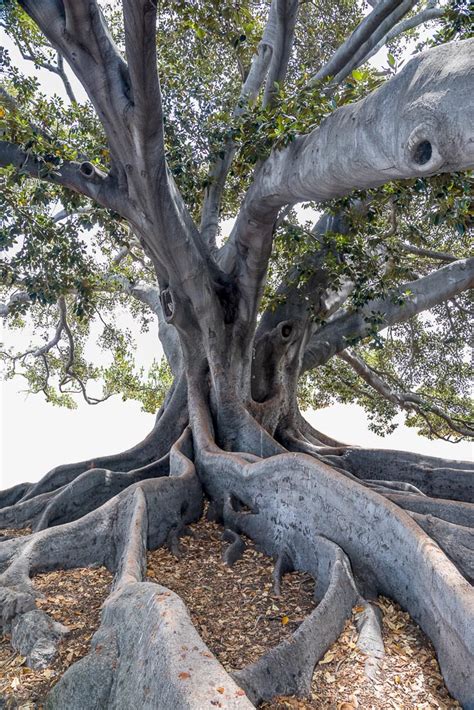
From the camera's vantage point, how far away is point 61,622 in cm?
358

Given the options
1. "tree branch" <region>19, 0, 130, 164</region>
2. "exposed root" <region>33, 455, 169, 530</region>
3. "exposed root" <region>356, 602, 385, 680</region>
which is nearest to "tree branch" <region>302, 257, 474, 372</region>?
"exposed root" <region>33, 455, 169, 530</region>

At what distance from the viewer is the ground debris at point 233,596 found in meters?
3.35

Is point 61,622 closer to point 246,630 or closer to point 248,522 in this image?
point 246,630

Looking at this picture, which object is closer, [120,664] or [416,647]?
[120,664]

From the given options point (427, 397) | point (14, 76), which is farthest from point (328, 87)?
point (427, 397)

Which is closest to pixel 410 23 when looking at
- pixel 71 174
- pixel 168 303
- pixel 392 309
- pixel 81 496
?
pixel 392 309

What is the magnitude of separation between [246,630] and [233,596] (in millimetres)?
491

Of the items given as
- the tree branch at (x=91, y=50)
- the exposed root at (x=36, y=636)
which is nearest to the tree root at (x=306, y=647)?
the exposed root at (x=36, y=636)

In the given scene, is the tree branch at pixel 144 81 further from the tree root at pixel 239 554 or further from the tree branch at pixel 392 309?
the tree branch at pixel 392 309

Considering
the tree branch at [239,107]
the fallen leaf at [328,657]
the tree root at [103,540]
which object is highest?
the tree branch at [239,107]

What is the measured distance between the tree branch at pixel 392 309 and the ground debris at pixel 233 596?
4210mm

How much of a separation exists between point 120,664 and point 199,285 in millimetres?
4253

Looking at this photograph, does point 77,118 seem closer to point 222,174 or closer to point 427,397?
point 222,174

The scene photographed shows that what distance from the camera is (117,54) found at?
4.29m
